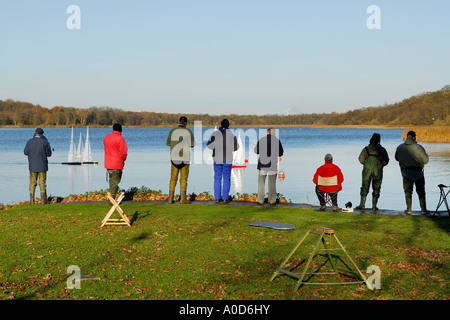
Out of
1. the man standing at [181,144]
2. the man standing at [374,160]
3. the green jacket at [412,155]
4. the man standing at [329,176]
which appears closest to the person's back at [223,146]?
the man standing at [181,144]

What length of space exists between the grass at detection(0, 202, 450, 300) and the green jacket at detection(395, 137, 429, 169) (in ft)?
5.06

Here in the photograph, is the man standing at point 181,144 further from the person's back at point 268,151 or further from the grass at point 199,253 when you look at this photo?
the person's back at point 268,151

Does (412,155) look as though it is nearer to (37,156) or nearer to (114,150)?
(114,150)

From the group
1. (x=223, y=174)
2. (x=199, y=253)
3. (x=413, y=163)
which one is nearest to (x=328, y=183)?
(x=413, y=163)

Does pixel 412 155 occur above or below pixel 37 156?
above

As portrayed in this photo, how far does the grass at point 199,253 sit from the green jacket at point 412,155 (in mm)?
1543

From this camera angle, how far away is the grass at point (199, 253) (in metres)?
7.07

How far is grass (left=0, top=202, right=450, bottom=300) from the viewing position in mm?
7070

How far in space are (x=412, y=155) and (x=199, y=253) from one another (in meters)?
7.50

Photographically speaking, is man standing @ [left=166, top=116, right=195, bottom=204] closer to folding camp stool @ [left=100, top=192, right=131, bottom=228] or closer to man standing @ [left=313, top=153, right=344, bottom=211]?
folding camp stool @ [left=100, top=192, right=131, bottom=228]

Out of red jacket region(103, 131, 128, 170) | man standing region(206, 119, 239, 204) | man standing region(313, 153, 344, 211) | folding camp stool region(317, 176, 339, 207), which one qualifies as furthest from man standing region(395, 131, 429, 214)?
red jacket region(103, 131, 128, 170)

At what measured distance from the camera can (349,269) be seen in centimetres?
820

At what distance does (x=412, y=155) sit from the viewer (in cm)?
1353
